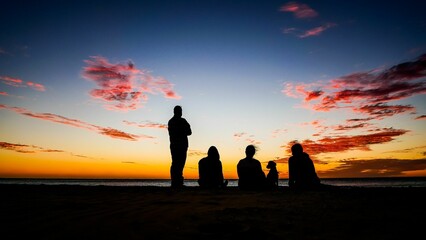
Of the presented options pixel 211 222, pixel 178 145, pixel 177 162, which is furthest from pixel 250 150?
pixel 211 222

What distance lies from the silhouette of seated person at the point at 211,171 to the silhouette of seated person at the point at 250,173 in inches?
41.3

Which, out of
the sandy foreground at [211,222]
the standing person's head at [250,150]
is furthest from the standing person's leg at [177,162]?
the sandy foreground at [211,222]

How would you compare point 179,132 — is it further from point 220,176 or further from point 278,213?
point 278,213

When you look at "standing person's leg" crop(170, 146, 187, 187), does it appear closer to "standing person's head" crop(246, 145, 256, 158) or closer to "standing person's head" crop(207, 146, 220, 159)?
"standing person's head" crop(207, 146, 220, 159)

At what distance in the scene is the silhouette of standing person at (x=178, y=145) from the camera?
10.1 m

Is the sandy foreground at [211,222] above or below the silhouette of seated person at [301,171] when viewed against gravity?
below

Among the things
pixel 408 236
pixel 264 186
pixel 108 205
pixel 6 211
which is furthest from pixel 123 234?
pixel 264 186

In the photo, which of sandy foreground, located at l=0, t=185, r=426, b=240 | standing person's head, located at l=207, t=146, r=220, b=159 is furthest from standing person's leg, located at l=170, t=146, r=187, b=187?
sandy foreground, located at l=0, t=185, r=426, b=240

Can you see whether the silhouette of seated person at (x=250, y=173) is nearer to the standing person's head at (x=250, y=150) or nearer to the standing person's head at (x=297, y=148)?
the standing person's head at (x=250, y=150)

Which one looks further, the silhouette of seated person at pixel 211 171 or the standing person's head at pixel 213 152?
the standing person's head at pixel 213 152

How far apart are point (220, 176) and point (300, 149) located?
285 cm

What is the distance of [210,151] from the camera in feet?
31.5

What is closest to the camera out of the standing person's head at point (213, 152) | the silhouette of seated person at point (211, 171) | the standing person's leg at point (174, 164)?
the silhouette of seated person at point (211, 171)

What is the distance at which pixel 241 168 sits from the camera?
855cm
